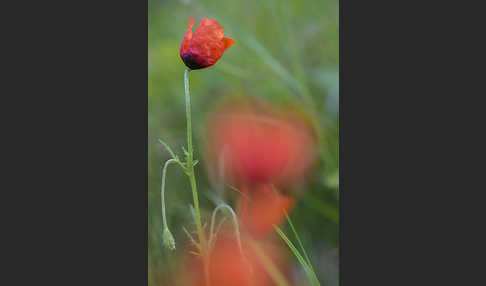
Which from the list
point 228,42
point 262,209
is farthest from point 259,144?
point 228,42

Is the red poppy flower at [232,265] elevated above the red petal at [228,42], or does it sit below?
below

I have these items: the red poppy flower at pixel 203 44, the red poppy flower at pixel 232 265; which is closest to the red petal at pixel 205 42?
the red poppy flower at pixel 203 44

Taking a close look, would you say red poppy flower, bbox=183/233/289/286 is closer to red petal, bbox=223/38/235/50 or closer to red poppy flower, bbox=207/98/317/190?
red poppy flower, bbox=207/98/317/190

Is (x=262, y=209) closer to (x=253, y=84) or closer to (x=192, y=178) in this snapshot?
(x=192, y=178)

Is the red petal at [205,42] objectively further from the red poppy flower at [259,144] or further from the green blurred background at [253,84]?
the red poppy flower at [259,144]

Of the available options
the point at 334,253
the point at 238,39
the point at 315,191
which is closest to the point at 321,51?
the point at 238,39

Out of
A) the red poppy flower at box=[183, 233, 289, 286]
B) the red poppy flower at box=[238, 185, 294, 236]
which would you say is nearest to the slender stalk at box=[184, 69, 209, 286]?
the red poppy flower at box=[183, 233, 289, 286]

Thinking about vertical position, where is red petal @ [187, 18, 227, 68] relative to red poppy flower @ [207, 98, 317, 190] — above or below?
above
